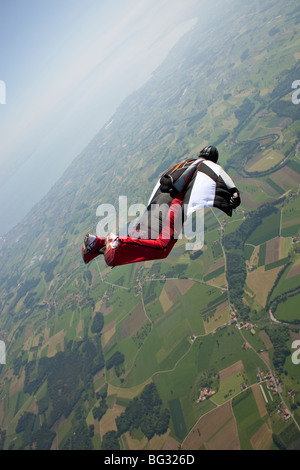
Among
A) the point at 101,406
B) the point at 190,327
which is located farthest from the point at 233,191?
the point at 101,406

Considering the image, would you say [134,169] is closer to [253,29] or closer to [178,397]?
[178,397]

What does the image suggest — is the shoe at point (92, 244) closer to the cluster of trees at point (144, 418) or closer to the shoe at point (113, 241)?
the shoe at point (113, 241)

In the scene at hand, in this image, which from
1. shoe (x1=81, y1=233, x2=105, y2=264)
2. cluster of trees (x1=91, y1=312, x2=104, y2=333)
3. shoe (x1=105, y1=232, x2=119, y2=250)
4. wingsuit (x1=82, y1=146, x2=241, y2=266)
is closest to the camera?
shoe (x1=105, y1=232, x2=119, y2=250)

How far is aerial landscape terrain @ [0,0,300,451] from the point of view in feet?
87.4

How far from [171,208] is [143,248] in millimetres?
1458

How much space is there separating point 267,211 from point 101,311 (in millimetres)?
39022

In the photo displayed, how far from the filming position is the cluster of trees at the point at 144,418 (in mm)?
29094

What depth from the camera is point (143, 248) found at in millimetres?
4984

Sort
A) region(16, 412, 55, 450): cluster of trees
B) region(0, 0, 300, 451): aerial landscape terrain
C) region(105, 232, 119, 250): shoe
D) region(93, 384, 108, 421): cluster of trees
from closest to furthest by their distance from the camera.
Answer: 1. region(105, 232, 119, 250): shoe
2. region(0, 0, 300, 451): aerial landscape terrain
3. region(93, 384, 108, 421): cluster of trees
4. region(16, 412, 55, 450): cluster of trees

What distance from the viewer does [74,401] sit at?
39.8 meters

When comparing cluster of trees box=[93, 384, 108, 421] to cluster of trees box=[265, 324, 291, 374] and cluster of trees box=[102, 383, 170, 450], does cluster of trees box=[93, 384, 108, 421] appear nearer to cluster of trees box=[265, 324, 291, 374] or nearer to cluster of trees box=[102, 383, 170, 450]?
cluster of trees box=[102, 383, 170, 450]

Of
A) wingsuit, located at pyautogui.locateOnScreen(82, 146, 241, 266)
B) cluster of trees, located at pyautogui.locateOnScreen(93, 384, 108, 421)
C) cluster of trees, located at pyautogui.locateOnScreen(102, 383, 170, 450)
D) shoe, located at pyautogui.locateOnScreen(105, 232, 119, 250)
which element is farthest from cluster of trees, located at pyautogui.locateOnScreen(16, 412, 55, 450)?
shoe, located at pyautogui.locateOnScreen(105, 232, 119, 250)

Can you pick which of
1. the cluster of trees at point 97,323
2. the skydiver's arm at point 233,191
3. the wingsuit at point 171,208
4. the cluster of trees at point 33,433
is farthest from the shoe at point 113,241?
the cluster of trees at point 33,433

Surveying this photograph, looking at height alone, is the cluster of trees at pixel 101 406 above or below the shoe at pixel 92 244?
below
